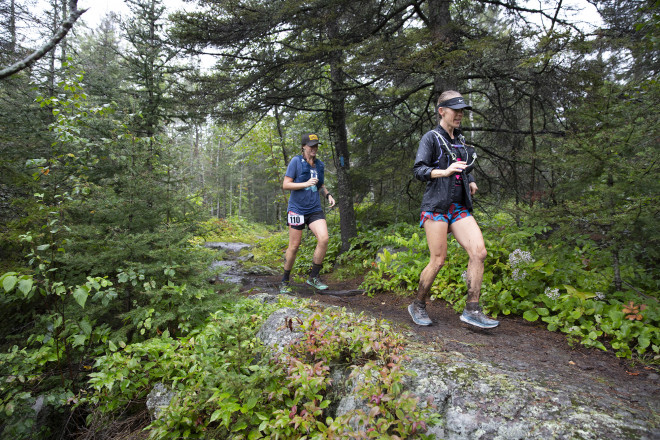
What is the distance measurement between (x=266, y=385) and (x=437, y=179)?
276 cm

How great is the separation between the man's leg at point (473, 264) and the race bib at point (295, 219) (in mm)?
2741

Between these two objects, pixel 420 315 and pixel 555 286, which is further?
pixel 555 286

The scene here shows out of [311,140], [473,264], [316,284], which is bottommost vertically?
[316,284]

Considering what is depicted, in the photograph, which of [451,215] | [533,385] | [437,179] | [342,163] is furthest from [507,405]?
[342,163]

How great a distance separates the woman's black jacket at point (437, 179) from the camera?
3480 mm

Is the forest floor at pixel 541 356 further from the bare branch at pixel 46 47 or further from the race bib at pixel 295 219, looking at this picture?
the bare branch at pixel 46 47

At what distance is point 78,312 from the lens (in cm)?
368

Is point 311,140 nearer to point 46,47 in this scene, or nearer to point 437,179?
point 437,179

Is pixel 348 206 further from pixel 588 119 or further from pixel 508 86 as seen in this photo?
pixel 588 119

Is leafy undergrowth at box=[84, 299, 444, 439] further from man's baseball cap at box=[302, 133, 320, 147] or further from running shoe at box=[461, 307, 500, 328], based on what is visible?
man's baseball cap at box=[302, 133, 320, 147]

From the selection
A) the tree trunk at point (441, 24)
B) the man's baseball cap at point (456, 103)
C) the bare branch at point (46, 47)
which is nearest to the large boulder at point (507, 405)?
the man's baseball cap at point (456, 103)

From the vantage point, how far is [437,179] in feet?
11.7

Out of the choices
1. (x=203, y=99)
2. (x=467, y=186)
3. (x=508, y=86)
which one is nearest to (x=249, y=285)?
(x=203, y=99)

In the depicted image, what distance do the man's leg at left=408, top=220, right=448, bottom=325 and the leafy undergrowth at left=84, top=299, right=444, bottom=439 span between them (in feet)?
3.04
